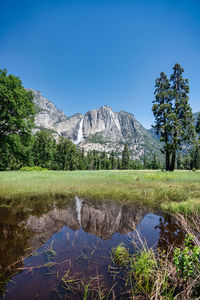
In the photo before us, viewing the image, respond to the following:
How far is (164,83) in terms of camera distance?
25.6 metres

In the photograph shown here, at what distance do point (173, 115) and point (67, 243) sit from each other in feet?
78.1

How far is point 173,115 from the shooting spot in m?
22.2

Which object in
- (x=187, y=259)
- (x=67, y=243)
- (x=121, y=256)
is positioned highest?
(x=187, y=259)

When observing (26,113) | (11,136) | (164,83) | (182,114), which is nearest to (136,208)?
(11,136)

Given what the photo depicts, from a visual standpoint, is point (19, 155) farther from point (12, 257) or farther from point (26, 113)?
point (12, 257)

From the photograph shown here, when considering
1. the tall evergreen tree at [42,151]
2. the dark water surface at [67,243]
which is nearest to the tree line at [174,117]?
the dark water surface at [67,243]

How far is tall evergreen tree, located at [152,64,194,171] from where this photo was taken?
2250 centimetres

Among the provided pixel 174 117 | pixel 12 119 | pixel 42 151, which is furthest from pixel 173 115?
pixel 42 151

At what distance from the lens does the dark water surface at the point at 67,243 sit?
2.71 m

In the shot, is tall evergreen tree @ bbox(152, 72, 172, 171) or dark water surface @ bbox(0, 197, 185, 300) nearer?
dark water surface @ bbox(0, 197, 185, 300)

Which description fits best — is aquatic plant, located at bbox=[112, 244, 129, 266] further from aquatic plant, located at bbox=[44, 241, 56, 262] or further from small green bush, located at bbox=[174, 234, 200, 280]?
aquatic plant, located at bbox=[44, 241, 56, 262]

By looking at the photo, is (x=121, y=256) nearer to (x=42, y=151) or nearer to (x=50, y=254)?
(x=50, y=254)

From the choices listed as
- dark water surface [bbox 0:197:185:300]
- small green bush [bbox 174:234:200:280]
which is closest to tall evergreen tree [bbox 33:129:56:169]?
dark water surface [bbox 0:197:185:300]

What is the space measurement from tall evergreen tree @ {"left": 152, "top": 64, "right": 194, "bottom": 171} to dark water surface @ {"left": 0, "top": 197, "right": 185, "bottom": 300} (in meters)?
19.2
